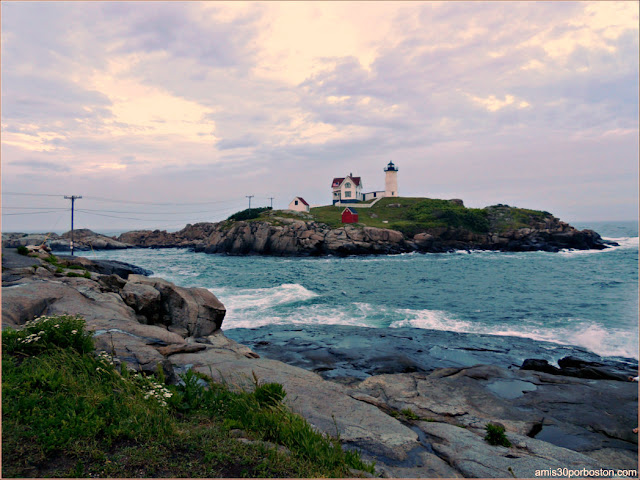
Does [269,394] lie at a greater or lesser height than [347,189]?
lesser

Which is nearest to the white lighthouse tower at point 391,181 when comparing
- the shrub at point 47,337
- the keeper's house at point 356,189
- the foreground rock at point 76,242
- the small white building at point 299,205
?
the keeper's house at point 356,189

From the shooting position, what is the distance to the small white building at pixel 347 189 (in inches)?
5044

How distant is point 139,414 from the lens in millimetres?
5945

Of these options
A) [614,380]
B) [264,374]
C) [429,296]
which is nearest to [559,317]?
[429,296]

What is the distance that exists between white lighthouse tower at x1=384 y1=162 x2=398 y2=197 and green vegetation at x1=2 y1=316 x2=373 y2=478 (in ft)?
433

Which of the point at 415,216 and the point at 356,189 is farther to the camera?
the point at 356,189

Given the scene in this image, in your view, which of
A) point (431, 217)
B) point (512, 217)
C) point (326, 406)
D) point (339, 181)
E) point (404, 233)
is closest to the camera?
point (326, 406)

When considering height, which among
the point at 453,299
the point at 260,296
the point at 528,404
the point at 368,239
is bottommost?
the point at 260,296

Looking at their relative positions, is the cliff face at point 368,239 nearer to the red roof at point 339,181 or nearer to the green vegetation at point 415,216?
the green vegetation at point 415,216

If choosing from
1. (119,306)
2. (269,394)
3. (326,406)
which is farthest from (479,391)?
(119,306)

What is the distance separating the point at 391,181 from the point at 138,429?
136m

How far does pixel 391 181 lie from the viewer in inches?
5315

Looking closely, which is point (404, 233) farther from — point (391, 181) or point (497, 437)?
point (497, 437)

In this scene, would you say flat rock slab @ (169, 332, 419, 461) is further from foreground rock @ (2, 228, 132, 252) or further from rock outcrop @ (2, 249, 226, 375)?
foreground rock @ (2, 228, 132, 252)
